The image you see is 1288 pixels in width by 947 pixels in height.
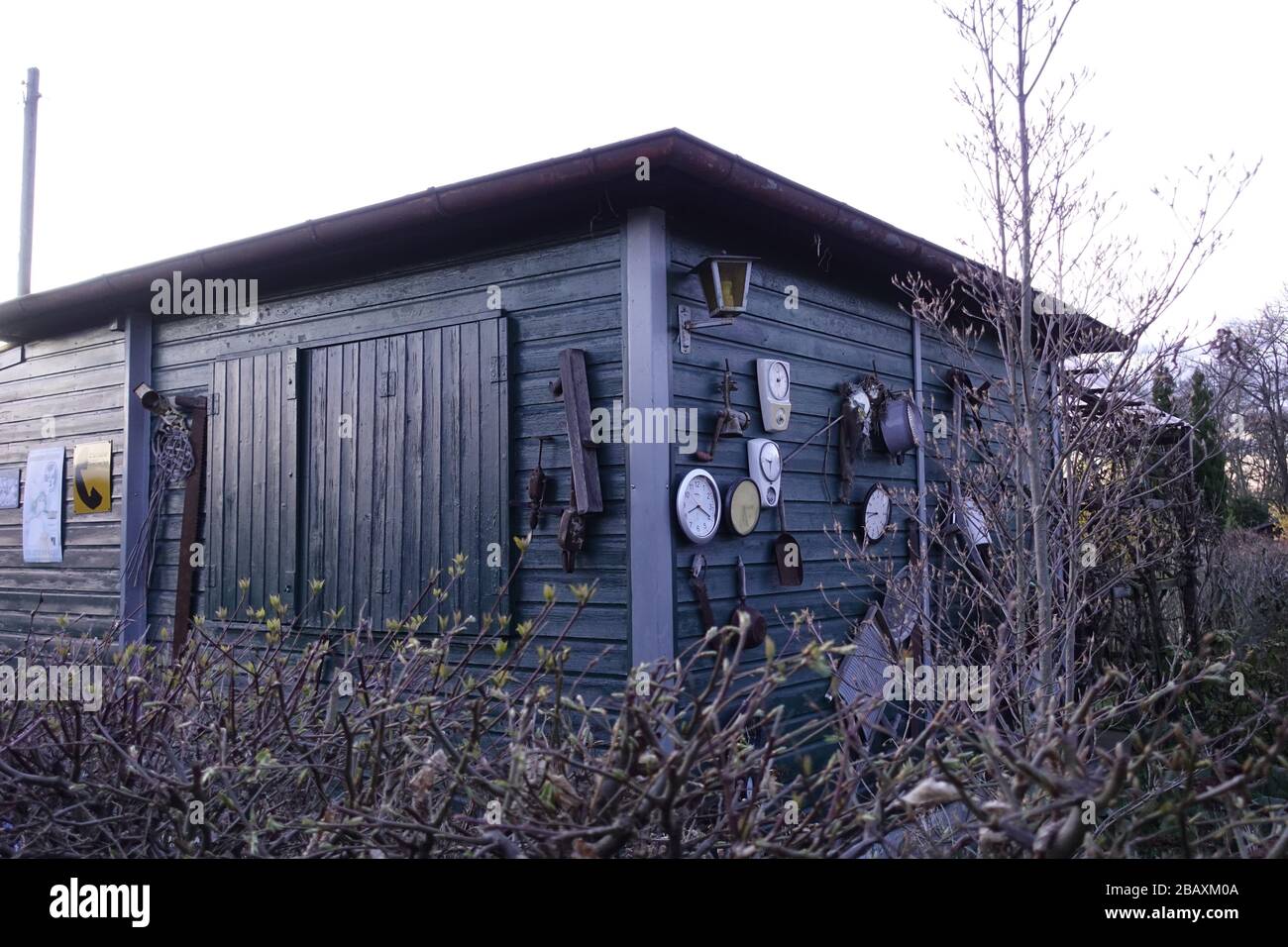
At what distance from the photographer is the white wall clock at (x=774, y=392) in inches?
215

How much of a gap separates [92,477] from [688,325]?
4877 millimetres

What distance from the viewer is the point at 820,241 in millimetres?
5820

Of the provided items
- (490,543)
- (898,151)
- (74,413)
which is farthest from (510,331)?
(74,413)

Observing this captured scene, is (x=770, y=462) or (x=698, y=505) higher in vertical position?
(x=770, y=462)

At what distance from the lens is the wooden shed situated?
15.7ft

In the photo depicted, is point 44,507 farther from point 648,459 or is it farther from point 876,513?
point 876,513

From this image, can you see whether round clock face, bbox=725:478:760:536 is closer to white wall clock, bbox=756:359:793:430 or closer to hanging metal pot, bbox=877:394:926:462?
white wall clock, bbox=756:359:793:430

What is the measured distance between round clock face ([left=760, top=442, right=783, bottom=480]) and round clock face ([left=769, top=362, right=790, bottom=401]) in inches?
11.0

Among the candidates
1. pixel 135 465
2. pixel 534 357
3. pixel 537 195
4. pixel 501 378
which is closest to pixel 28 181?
pixel 135 465

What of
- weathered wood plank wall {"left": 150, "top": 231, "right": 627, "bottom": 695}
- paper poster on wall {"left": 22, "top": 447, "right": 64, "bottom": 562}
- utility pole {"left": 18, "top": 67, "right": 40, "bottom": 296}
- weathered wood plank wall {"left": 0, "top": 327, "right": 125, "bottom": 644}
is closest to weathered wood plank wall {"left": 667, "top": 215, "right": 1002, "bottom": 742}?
weathered wood plank wall {"left": 150, "top": 231, "right": 627, "bottom": 695}

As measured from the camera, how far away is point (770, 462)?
17.9 feet

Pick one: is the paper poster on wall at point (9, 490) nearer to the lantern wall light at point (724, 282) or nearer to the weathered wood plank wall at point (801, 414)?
the weathered wood plank wall at point (801, 414)
